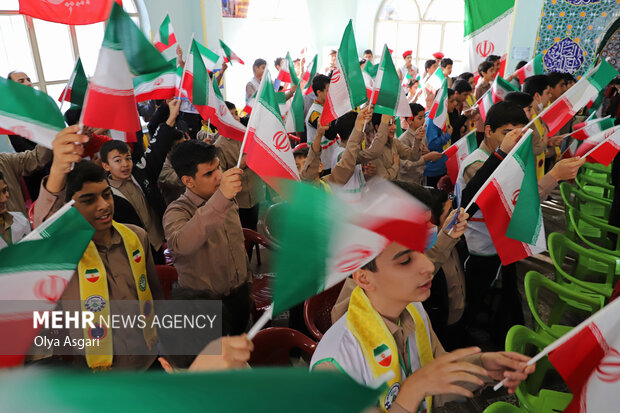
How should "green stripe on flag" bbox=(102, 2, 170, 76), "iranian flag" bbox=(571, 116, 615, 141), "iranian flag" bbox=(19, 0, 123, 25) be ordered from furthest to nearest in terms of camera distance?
"iranian flag" bbox=(571, 116, 615, 141) → "iranian flag" bbox=(19, 0, 123, 25) → "green stripe on flag" bbox=(102, 2, 170, 76)

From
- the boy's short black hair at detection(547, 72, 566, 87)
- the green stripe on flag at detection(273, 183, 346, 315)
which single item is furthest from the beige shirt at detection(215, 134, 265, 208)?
the boy's short black hair at detection(547, 72, 566, 87)

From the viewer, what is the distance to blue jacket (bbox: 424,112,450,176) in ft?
14.9

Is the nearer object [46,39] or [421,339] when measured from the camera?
[421,339]

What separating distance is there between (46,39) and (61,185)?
711cm

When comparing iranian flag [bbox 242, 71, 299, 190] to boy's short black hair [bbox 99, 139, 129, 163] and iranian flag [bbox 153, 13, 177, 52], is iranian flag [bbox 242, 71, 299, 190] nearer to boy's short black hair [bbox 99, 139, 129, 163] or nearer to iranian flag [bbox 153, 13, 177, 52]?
boy's short black hair [bbox 99, 139, 129, 163]

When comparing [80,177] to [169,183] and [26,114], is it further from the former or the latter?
[169,183]

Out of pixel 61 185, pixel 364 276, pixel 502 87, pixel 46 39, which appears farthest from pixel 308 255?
pixel 46 39

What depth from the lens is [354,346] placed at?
1198mm

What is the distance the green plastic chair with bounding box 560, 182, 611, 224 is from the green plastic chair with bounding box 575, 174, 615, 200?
127 millimetres

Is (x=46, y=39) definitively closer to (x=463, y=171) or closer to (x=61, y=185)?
(x=61, y=185)

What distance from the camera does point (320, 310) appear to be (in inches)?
89.5

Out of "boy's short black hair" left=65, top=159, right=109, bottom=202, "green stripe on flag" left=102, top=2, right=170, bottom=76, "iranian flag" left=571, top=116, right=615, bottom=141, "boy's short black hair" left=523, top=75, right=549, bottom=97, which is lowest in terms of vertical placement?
"iranian flag" left=571, top=116, right=615, bottom=141

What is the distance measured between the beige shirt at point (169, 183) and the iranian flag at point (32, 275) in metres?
1.99

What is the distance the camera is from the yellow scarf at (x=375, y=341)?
1.19 meters
